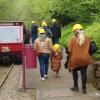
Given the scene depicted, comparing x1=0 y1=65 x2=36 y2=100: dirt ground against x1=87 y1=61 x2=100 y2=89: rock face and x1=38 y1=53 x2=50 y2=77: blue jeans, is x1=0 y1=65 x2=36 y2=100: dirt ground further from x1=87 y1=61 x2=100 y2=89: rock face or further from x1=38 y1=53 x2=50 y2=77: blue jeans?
x1=87 y1=61 x2=100 y2=89: rock face

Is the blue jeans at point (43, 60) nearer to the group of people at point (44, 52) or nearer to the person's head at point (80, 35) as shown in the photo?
the group of people at point (44, 52)

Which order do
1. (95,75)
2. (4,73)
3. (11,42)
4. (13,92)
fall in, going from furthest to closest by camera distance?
1. (11,42)
2. (4,73)
3. (95,75)
4. (13,92)

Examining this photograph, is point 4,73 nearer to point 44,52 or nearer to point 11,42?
point 11,42

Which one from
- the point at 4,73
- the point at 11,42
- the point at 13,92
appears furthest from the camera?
the point at 11,42

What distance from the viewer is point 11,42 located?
2439 centimetres

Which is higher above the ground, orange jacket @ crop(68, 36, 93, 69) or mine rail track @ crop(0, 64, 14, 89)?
orange jacket @ crop(68, 36, 93, 69)

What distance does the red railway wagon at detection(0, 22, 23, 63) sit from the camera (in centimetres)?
2405

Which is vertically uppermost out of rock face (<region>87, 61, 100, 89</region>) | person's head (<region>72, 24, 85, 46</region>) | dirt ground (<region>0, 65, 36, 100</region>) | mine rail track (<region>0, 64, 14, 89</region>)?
person's head (<region>72, 24, 85, 46</region>)

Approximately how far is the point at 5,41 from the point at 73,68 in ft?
38.0

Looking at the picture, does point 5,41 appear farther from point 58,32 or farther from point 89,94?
point 89,94

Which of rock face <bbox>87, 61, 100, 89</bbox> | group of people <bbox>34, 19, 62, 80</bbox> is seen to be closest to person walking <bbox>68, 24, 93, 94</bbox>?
rock face <bbox>87, 61, 100, 89</bbox>

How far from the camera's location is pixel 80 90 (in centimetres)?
1407

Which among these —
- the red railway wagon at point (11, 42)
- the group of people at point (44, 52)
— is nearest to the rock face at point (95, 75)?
the group of people at point (44, 52)

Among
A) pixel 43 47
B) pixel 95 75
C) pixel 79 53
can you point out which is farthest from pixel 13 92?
pixel 79 53
